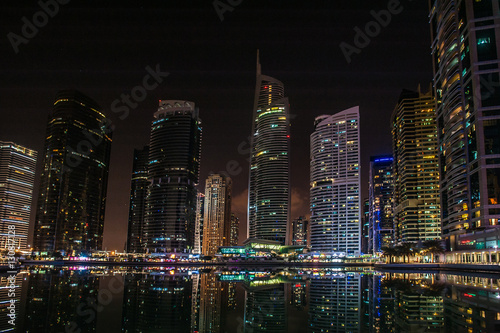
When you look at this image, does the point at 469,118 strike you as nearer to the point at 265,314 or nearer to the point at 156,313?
the point at 265,314

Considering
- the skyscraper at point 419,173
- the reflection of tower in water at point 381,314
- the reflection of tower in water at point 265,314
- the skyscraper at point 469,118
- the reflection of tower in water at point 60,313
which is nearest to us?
the reflection of tower in water at point 60,313

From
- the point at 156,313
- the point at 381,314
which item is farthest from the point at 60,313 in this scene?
the point at 381,314

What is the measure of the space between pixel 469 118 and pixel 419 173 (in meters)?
84.0

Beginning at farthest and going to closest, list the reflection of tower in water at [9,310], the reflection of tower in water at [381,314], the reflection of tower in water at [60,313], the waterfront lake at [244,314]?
the reflection of tower in water at [381,314]
the waterfront lake at [244,314]
the reflection of tower in water at [60,313]
the reflection of tower in water at [9,310]

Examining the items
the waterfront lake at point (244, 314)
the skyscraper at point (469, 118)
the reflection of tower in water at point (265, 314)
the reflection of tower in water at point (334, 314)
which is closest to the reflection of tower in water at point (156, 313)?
the waterfront lake at point (244, 314)

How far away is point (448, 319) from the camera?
2341 cm

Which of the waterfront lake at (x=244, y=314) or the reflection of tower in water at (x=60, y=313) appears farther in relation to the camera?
the waterfront lake at (x=244, y=314)

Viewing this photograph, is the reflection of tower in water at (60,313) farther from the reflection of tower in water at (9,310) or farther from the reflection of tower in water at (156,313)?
the reflection of tower in water at (156,313)

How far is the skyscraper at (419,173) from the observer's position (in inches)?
7392

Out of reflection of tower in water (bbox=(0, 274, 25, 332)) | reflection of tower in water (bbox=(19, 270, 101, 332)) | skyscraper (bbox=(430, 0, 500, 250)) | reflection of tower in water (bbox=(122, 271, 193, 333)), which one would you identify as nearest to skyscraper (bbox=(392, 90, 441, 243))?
skyscraper (bbox=(430, 0, 500, 250))

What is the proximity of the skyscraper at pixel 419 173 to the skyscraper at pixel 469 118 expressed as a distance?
5346 cm

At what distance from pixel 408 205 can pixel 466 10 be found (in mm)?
99034

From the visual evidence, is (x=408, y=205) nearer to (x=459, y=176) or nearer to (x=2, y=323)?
(x=459, y=176)

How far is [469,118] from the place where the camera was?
111688mm
